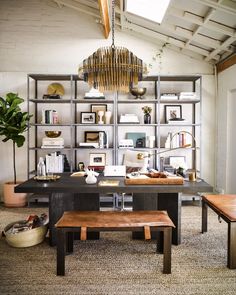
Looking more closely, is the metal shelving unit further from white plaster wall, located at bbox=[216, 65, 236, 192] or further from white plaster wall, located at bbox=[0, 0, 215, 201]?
white plaster wall, located at bbox=[216, 65, 236, 192]

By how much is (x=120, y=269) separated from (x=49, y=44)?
411 cm

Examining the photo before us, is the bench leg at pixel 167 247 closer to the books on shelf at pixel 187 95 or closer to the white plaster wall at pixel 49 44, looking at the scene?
the books on shelf at pixel 187 95

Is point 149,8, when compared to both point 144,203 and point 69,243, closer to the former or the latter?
point 144,203

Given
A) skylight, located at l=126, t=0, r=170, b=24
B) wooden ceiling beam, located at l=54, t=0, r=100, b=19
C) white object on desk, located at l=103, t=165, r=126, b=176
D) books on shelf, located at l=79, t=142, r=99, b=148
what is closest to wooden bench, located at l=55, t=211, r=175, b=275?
white object on desk, located at l=103, t=165, r=126, b=176

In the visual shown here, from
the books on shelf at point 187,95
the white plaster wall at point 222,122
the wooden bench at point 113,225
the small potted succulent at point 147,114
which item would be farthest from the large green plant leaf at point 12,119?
the white plaster wall at point 222,122

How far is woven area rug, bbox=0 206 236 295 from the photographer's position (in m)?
2.27

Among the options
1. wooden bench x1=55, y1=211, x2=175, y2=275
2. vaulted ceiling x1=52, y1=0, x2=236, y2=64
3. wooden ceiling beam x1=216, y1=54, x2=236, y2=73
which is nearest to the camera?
wooden bench x1=55, y1=211, x2=175, y2=275

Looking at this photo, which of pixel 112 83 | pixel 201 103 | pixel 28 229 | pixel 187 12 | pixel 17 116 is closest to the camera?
pixel 112 83

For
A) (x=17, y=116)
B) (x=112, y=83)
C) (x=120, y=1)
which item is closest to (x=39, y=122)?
Result: (x=17, y=116)

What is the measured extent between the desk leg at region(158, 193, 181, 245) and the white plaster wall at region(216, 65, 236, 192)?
6.92ft

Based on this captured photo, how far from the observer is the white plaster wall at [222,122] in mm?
4707

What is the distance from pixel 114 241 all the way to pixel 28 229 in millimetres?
963

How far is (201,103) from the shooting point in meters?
4.98

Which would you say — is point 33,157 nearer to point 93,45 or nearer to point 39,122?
point 39,122
